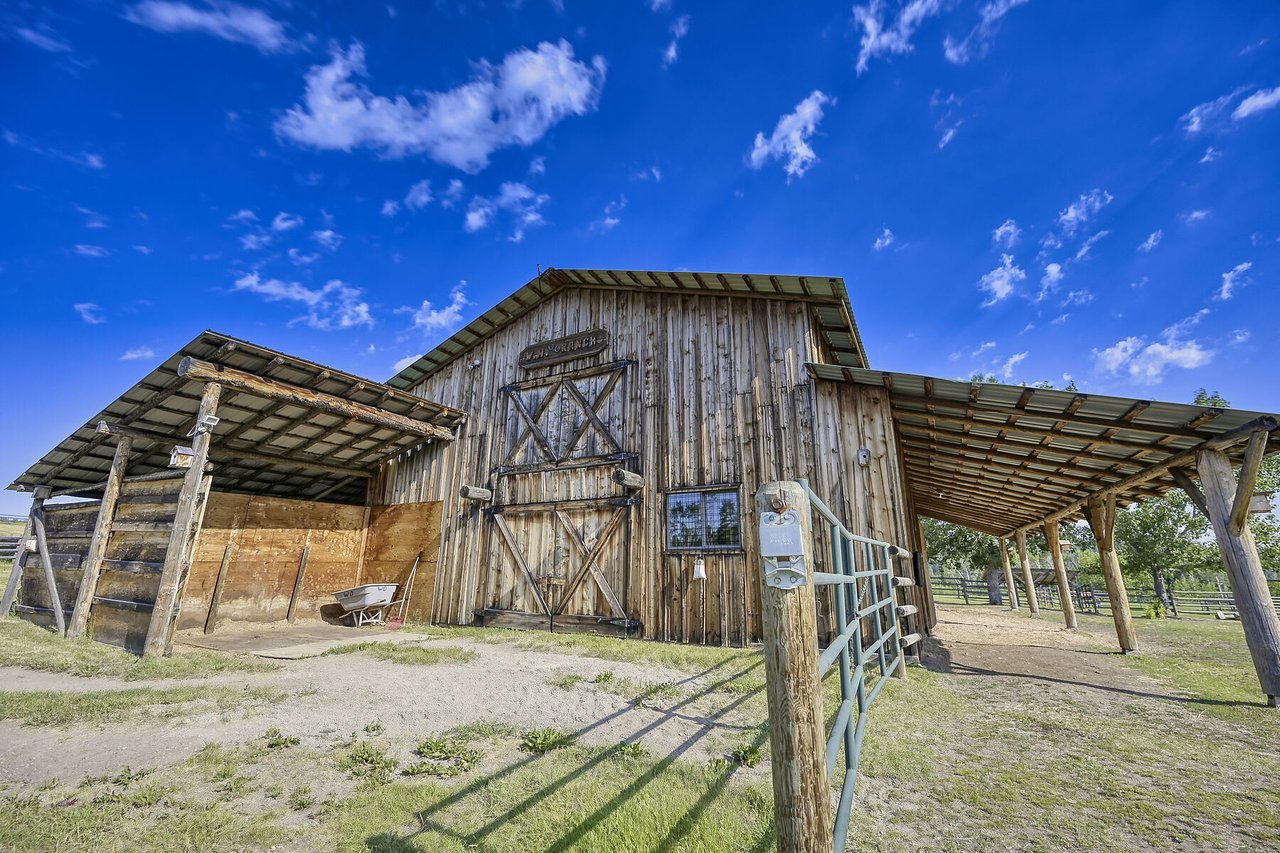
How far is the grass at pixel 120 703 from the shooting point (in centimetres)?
461

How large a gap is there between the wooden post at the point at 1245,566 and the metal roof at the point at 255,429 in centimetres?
1342

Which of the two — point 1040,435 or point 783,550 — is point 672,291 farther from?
point 783,550

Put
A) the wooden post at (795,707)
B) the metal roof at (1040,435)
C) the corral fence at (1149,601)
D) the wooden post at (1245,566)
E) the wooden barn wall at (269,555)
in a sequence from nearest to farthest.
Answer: the wooden post at (795,707)
the wooden post at (1245,566)
the metal roof at (1040,435)
the wooden barn wall at (269,555)
the corral fence at (1149,601)

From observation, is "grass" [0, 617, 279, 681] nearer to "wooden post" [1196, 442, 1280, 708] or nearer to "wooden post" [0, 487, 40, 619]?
"wooden post" [0, 487, 40, 619]

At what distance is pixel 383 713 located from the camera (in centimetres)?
494

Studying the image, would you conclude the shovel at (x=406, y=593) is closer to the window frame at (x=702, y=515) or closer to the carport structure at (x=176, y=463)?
the carport structure at (x=176, y=463)

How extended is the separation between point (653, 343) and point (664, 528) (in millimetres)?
4058

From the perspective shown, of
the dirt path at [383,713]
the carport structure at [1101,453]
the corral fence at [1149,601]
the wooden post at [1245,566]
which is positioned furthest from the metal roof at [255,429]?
the corral fence at [1149,601]

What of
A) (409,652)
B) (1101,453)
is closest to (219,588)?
(409,652)

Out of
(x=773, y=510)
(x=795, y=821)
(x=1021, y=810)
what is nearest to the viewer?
(x=795, y=821)

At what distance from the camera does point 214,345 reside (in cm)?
812

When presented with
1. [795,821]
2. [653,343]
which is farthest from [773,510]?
[653,343]

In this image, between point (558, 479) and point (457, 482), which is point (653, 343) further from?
point (457, 482)

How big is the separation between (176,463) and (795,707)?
31.8 feet
